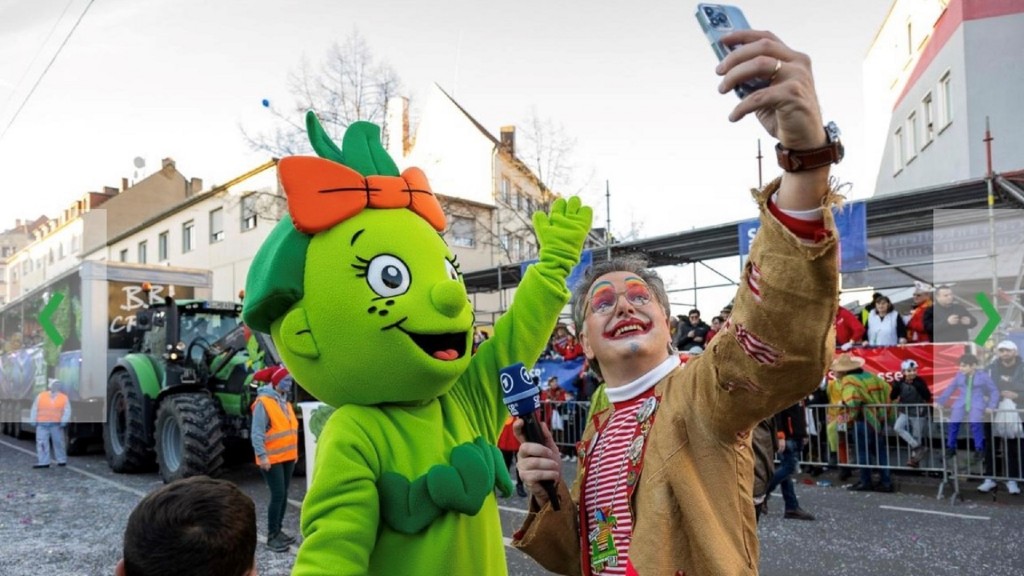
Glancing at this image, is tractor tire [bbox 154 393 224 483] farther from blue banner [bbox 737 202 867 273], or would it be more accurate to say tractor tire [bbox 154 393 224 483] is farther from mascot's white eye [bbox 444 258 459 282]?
blue banner [bbox 737 202 867 273]

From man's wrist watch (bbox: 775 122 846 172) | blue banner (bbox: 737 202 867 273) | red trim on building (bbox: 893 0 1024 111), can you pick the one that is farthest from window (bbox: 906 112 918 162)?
man's wrist watch (bbox: 775 122 846 172)

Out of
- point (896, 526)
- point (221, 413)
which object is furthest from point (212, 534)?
point (221, 413)

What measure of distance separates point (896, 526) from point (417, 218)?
19.6ft

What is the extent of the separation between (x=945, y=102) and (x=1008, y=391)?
46.1 ft

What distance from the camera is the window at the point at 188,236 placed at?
31.9 meters

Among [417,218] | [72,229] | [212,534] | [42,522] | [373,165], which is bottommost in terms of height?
[42,522]

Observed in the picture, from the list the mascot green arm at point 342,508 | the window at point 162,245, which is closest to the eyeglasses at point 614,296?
the mascot green arm at point 342,508

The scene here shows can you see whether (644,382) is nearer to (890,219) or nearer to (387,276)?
(387,276)

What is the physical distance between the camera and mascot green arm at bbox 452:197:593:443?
2.79m

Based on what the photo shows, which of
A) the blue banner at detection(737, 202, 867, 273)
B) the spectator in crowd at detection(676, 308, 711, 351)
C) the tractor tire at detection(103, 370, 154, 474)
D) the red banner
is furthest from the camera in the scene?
the spectator in crowd at detection(676, 308, 711, 351)

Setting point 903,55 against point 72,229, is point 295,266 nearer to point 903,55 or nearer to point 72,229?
point 903,55

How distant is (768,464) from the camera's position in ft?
6.94

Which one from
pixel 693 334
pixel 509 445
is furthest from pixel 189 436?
pixel 693 334

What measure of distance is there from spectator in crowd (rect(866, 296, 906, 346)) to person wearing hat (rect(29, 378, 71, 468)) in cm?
1143
